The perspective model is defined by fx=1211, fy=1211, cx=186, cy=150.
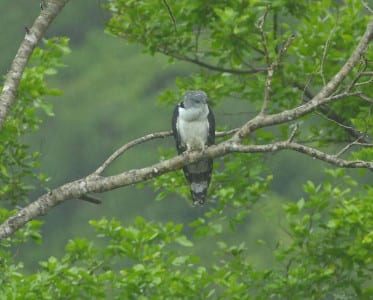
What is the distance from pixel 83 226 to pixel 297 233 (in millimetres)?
45046

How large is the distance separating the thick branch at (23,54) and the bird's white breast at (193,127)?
3.25 meters

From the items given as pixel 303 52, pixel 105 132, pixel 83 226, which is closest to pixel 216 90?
pixel 303 52

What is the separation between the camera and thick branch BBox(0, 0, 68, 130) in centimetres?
973

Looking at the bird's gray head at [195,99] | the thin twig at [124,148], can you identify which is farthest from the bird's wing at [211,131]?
the thin twig at [124,148]

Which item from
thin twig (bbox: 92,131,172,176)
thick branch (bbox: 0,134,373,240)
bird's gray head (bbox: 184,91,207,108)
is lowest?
thick branch (bbox: 0,134,373,240)

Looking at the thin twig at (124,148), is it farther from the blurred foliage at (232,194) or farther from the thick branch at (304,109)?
the blurred foliage at (232,194)

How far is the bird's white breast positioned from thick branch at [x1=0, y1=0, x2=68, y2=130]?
3247 millimetres

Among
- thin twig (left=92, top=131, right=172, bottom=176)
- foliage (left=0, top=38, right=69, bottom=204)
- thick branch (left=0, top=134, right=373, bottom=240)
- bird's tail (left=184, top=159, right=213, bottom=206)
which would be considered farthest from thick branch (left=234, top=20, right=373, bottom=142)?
foliage (left=0, top=38, right=69, bottom=204)

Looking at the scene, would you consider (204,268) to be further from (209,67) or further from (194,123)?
(209,67)

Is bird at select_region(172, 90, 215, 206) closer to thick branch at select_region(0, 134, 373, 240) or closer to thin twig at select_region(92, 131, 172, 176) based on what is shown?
thin twig at select_region(92, 131, 172, 176)

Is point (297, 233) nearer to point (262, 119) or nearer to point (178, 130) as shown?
point (178, 130)

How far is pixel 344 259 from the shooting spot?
1501 centimetres

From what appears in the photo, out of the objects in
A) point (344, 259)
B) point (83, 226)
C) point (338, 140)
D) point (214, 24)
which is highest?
point (83, 226)

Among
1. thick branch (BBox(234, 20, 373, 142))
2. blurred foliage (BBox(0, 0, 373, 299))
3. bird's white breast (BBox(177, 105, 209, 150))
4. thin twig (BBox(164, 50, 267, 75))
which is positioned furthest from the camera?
thin twig (BBox(164, 50, 267, 75))
